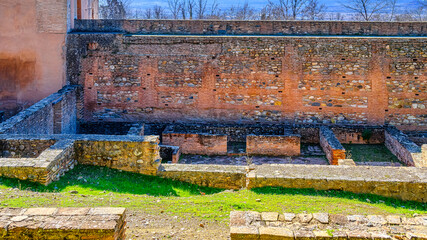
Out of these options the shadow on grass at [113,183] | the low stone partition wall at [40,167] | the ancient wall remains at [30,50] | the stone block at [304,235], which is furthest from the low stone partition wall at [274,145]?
the stone block at [304,235]

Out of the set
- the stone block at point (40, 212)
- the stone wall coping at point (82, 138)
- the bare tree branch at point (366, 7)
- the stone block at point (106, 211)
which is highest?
the bare tree branch at point (366, 7)

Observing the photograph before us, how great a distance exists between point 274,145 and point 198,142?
2.33 meters

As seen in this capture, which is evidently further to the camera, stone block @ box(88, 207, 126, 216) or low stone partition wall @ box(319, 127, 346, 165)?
low stone partition wall @ box(319, 127, 346, 165)

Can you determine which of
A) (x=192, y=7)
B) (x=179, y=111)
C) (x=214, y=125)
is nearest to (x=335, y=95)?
(x=214, y=125)

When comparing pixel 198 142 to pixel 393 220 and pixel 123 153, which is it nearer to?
pixel 123 153

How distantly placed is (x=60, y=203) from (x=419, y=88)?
1189 centimetres

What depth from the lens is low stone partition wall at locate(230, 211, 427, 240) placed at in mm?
4059

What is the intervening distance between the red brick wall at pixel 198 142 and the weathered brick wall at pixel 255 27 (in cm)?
440

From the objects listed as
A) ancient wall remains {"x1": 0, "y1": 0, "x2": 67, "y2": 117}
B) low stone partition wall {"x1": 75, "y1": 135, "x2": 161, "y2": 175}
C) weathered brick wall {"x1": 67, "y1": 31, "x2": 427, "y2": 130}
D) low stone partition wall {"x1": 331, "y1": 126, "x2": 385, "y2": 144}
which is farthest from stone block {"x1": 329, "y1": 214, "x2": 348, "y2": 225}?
ancient wall remains {"x1": 0, "y1": 0, "x2": 67, "y2": 117}

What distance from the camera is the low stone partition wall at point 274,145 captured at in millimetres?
11352

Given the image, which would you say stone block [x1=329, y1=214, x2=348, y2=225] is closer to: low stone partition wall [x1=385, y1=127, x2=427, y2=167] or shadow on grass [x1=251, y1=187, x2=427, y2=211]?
shadow on grass [x1=251, y1=187, x2=427, y2=211]

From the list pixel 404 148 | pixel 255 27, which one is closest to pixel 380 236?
pixel 404 148

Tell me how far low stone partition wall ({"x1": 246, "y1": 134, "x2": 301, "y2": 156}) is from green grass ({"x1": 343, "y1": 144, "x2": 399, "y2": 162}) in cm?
167

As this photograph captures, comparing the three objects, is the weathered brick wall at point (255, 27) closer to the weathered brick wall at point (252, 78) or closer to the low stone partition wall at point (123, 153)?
the weathered brick wall at point (252, 78)
